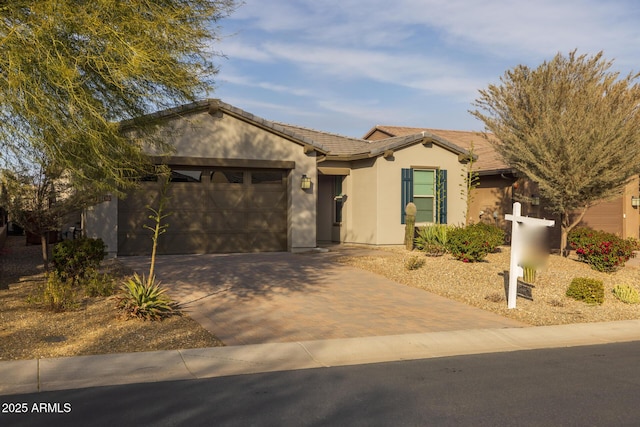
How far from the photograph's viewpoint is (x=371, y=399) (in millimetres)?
5922

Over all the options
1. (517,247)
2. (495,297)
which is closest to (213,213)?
(495,297)

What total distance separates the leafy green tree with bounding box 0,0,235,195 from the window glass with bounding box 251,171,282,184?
9.56m

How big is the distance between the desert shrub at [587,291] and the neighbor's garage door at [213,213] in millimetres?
9122

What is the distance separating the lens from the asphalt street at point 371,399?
5.29 metres

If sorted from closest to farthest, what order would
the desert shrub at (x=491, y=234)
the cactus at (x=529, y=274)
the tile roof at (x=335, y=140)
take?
the cactus at (x=529, y=274) → the desert shrub at (x=491, y=234) → the tile roof at (x=335, y=140)

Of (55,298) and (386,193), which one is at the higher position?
(386,193)

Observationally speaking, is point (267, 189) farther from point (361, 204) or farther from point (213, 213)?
point (361, 204)

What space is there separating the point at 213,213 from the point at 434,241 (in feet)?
21.6

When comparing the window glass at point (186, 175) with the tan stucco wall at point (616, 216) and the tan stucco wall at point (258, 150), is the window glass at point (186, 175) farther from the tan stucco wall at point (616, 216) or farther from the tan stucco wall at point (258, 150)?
the tan stucco wall at point (616, 216)

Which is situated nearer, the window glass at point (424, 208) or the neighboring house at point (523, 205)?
the window glass at point (424, 208)

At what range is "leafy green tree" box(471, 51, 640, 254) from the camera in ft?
49.1

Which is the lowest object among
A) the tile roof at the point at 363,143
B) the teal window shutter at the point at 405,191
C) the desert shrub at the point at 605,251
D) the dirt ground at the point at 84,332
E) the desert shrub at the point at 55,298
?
the dirt ground at the point at 84,332

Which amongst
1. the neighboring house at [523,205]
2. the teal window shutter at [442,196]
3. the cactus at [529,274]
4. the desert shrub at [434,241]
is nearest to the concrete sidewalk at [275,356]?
the cactus at [529,274]

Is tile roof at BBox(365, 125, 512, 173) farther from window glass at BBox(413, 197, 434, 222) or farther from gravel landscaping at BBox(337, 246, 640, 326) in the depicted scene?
gravel landscaping at BBox(337, 246, 640, 326)
